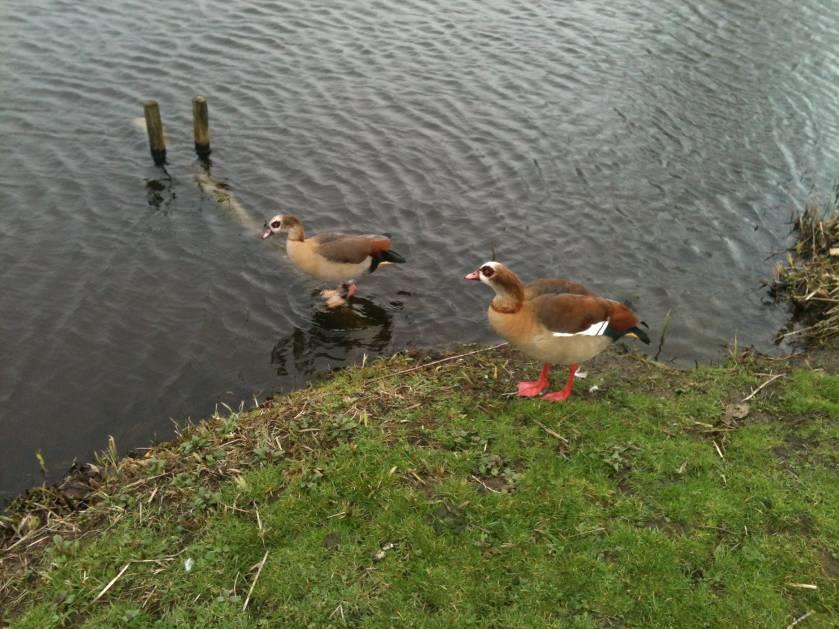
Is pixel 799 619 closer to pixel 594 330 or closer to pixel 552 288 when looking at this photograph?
pixel 594 330

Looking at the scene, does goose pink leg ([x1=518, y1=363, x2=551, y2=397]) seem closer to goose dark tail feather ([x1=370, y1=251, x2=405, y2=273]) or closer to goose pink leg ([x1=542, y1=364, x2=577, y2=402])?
goose pink leg ([x1=542, y1=364, x2=577, y2=402])

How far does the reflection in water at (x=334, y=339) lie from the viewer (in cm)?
1077

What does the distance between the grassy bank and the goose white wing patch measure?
90 centimetres

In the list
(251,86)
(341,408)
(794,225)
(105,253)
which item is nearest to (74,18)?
A: (251,86)

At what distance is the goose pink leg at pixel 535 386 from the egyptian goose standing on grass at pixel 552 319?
1.61ft

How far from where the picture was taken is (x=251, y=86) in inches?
703

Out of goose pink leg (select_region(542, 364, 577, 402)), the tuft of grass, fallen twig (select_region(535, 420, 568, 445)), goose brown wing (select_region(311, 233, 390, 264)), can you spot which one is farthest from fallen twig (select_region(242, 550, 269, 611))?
the tuft of grass

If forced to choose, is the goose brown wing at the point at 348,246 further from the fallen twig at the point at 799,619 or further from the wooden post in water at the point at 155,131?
the fallen twig at the point at 799,619

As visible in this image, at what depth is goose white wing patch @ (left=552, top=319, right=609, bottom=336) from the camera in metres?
7.55

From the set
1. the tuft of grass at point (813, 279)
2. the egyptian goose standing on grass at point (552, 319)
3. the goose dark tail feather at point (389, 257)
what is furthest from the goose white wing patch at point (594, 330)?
the tuft of grass at point (813, 279)

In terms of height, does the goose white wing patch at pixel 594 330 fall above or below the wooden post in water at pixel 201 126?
above

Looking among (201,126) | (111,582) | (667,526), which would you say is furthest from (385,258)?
(111,582)

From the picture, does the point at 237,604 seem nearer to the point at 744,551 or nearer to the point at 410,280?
the point at 744,551

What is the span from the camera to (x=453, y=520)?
6.21 m
